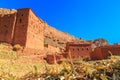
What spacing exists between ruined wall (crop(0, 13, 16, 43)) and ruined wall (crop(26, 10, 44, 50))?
2482 mm

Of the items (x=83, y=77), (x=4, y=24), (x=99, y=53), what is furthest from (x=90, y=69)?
(x=4, y=24)

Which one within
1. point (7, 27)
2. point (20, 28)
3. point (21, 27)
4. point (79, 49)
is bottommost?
point (79, 49)

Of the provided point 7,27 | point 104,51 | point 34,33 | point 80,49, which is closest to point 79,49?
point 80,49

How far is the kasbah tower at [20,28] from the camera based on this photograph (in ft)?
110

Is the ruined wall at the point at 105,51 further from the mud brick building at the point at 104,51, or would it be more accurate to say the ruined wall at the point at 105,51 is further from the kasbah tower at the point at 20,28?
the kasbah tower at the point at 20,28

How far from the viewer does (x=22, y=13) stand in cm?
3475

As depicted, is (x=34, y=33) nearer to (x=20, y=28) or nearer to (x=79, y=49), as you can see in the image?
(x=20, y=28)

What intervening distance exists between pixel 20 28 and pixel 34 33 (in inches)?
112

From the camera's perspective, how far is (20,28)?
34312mm

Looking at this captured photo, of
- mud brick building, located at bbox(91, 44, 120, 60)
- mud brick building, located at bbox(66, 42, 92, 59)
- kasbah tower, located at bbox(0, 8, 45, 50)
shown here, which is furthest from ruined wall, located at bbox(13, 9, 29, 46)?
mud brick building, located at bbox(91, 44, 120, 60)

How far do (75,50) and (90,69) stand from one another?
103 ft

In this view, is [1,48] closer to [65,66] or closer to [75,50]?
[75,50]

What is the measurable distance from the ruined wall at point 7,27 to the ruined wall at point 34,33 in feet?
8.14

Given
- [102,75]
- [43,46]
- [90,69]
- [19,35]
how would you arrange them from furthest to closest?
[43,46]
[19,35]
[90,69]
[102,75]
